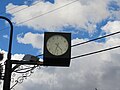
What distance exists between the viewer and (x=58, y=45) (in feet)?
25.5

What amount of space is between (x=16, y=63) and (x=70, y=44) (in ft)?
4.42

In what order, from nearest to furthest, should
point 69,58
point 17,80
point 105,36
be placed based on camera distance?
1. point 69,58
2. point 105,36
3. point 17,80

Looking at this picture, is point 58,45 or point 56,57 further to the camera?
point 58,45

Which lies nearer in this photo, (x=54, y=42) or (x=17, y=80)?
(x=54, y=42)

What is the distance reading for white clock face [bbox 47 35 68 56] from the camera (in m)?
7.66

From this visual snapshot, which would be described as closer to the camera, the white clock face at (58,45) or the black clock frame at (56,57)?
the black clock frame at (56,57)

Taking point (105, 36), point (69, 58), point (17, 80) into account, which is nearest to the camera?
point (69, 58)

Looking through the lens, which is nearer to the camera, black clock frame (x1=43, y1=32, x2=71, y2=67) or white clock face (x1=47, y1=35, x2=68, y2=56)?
black clock frame (x1=43, y1=32, x2=71, y2=67)

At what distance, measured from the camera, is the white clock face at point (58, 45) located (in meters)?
7.66

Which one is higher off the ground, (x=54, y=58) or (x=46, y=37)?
(x=46, y=37)

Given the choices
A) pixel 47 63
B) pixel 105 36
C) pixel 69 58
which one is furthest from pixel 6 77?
pixel 105 36

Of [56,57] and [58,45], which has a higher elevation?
[58,45]

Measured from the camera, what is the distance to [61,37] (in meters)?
7.72

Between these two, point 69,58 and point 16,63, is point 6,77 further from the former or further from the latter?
point 69,58
